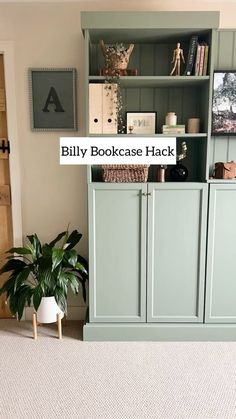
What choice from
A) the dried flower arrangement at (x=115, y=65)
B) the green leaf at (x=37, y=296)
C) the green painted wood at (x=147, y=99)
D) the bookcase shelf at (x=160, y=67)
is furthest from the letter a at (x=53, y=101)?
the green leaf at (x=37, y=296)

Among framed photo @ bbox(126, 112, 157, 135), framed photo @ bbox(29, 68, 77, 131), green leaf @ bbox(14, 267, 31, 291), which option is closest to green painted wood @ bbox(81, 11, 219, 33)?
framed photo @ bbox(29, 68, 77, 131)

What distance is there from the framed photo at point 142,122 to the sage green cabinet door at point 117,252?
0.43 metres

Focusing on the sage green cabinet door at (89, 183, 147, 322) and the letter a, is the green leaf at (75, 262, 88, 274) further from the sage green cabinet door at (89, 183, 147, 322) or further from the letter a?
the letter a

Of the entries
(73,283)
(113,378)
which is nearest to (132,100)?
(73,283)

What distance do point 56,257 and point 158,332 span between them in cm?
91

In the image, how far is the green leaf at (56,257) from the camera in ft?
7.48

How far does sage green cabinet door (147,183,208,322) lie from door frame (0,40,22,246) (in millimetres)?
1052

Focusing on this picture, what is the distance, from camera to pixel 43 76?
2516 millimetres

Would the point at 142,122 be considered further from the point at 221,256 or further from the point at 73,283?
the point at 73,283

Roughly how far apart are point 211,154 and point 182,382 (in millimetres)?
1519

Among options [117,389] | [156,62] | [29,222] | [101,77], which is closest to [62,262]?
[29,222]

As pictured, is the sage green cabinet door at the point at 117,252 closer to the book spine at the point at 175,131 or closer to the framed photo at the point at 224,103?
the book spine at the point at 175,131

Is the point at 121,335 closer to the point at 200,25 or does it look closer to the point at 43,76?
the point at 43,76

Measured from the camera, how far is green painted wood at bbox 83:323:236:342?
2.42 m
